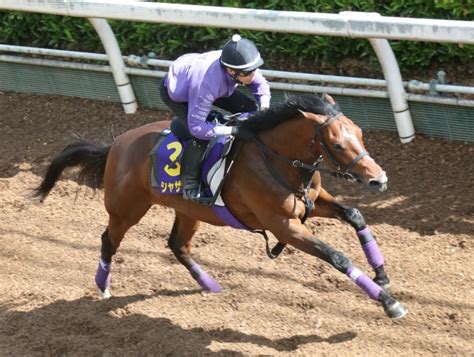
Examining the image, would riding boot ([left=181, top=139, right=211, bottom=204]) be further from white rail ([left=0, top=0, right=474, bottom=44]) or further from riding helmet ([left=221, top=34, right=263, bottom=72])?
white rail ([left=0, top=0, right=474, bottom=44])

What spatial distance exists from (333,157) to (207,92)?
99 centimetres

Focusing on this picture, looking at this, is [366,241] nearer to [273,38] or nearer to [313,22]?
[313,22]

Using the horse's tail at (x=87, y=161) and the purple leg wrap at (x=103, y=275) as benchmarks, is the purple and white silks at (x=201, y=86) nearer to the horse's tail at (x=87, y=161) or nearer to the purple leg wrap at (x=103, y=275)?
the horse's tail at (x=87, y=161)

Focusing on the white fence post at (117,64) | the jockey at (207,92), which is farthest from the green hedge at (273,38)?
the jockey at (207,92)

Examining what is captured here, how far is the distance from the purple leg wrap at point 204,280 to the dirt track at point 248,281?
6 centimetres

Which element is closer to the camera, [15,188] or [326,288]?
[326,288]

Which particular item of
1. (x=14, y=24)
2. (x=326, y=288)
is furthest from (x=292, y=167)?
(x=14, y=24)

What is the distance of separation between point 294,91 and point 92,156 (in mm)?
2290

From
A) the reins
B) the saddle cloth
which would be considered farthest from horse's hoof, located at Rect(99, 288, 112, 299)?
the reins

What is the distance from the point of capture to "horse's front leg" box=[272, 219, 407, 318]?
224 inches

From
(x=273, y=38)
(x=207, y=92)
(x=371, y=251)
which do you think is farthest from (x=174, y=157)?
(x=273, y=38)

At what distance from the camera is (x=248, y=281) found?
6.98m

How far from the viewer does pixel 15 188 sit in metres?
8.84

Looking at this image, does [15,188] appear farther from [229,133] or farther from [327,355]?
[327,355]
